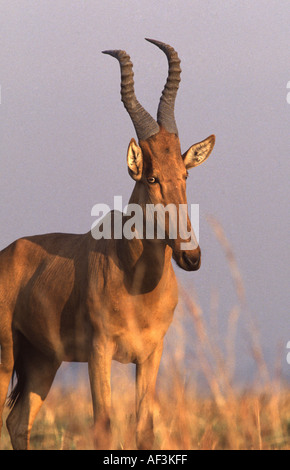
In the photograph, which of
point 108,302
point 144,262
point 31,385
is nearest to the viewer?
point 108,302

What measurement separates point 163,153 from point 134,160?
→ 0.33 metres

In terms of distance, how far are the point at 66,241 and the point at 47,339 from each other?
127 centimetres

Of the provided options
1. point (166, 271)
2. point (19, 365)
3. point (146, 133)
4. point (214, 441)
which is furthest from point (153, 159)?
point (19, 365)

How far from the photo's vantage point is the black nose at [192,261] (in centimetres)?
772

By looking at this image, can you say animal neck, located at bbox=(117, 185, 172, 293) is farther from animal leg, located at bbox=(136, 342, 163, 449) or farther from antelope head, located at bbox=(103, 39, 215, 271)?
animal leg, located at bbox=(136, 342, 163, 449)

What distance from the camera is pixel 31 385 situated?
10.4m

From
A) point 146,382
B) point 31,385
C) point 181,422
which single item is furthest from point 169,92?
point 181,422

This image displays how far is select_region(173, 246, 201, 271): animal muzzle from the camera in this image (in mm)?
7723

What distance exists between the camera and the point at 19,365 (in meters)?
10.5

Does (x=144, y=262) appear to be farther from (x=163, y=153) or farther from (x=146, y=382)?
(x=146, y=382)

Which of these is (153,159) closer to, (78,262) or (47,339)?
(78,262)

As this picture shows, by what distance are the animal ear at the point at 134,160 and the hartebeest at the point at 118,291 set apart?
0.01m

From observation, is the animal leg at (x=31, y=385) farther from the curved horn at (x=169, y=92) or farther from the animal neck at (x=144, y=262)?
the curved horn at (x=169, y=92)
